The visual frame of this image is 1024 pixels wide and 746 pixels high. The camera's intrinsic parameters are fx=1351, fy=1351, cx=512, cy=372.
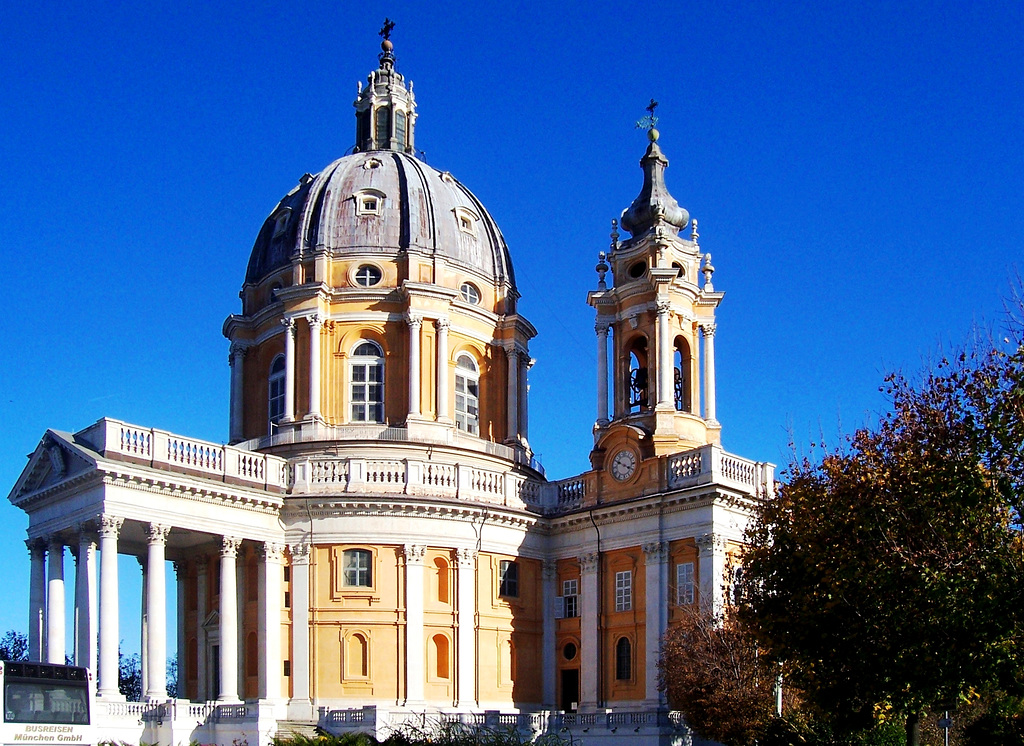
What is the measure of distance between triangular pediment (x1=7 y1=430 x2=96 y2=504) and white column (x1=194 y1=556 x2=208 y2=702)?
6357 mm

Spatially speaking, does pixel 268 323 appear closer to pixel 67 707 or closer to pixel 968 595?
pixel 67 707

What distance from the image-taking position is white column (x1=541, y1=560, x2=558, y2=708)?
4712 centimetres

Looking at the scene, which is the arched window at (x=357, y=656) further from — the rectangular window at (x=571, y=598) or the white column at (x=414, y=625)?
the rectangular window at (x=571, y=598)

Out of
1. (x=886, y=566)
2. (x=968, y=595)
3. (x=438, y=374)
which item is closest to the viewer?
(x=968, y=595)

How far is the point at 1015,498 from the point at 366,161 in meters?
36.7

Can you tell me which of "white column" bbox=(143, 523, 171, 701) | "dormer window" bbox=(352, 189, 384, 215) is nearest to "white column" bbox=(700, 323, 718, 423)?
"dormer window" bbox=(352, 189, 384, 215)

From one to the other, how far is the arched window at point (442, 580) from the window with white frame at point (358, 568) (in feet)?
7.67

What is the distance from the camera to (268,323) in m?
52.6

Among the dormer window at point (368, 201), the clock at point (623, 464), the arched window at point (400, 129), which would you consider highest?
the arched window at point (400, 129)

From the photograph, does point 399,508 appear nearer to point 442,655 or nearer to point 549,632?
point 442,655

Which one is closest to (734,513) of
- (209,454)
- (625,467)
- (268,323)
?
(625,467)

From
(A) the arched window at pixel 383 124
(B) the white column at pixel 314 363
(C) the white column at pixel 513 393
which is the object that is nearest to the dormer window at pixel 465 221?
(C) the white column at pixel 513 393

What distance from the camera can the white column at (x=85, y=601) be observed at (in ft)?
129

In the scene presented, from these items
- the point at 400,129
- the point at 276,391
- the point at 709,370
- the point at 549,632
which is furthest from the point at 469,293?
the point at 549,632
